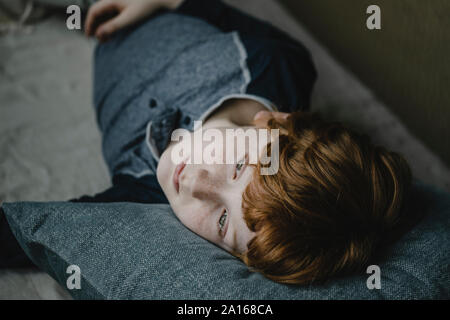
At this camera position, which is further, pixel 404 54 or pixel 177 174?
pixel 404 54

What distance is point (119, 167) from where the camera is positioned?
87cm

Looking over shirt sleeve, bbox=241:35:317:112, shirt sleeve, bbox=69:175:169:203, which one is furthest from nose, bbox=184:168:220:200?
shirt sleeve, bbox=241:35:317:112

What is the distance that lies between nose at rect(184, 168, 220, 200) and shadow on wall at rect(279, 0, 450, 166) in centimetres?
55

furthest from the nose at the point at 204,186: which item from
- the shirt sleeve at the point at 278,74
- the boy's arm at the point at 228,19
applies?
the boy's arm at the point at 228,19

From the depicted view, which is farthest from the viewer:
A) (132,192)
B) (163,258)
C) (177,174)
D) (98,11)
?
(98,11)

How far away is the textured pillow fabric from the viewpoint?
1.72 feet

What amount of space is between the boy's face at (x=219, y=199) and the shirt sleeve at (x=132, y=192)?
0.46ft

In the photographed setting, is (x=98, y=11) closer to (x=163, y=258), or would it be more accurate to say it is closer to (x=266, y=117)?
(x=266, y=117)

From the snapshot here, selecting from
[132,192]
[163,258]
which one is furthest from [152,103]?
[163,258]

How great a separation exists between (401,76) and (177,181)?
614mm

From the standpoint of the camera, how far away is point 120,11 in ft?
3.40

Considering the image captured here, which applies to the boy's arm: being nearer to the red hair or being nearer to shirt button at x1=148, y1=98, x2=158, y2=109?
shirt button at x1=148, y1=98, x2=158, y2=109

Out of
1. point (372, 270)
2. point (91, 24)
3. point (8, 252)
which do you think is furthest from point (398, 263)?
point (91, 24)

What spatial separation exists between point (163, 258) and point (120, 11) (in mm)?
754
